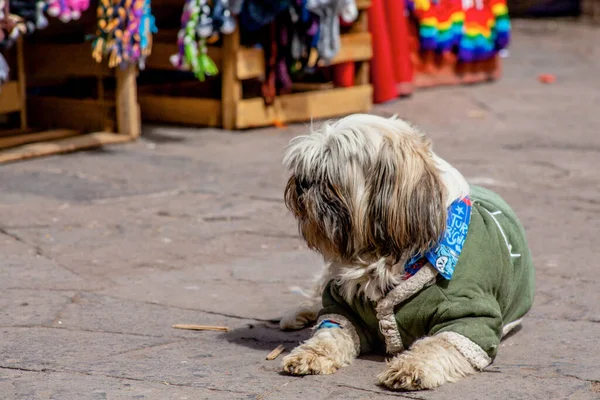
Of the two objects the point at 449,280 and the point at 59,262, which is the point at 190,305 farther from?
the point at 449,280

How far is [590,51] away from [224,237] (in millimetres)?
9594

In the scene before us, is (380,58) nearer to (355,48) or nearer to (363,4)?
(355,48)

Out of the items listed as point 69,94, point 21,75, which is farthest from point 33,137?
point 69,94

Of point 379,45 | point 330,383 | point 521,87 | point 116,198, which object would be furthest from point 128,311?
point 521,87

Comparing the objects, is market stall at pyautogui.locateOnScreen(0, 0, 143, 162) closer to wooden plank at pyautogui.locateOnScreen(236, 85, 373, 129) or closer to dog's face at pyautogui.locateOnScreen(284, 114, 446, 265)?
wooden plank at pyautogui.locateOnScreen(236, 85, 373, 129)

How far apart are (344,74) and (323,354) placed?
223 inches

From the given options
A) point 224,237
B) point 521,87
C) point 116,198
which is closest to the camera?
point 224,237

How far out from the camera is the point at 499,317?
3.24 m

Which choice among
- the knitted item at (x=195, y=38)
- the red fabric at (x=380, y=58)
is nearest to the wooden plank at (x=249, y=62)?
the knitted item at (x=195, y=38)

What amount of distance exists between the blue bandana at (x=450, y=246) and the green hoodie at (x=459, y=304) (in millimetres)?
30

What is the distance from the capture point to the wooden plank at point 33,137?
7.09m

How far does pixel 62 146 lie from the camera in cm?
706

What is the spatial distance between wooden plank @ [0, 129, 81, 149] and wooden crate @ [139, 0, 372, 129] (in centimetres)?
89

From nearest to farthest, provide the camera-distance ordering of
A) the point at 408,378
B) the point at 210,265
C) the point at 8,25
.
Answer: the point at 408,378
the point at 210,265
the point at 8,25
